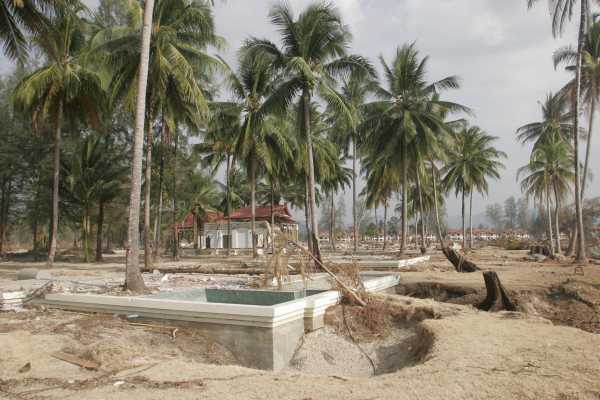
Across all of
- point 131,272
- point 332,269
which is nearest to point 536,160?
point 332,269

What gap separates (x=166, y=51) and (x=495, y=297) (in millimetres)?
13295

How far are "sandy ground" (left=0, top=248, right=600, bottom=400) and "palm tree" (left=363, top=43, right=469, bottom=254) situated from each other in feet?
50.0

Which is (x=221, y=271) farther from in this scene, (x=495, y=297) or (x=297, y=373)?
(x=297, y=373)

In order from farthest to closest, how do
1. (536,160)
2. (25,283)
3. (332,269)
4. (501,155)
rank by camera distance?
(501,155), (536,160), (25,283), (332,269)

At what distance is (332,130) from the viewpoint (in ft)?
111

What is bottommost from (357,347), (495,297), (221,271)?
(357,347)

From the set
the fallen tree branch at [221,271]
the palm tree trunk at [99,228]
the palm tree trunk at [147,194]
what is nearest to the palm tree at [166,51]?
the palm tree trunk at [147,194]

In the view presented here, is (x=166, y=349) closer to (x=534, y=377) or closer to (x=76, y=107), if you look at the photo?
(x=534, y=377)

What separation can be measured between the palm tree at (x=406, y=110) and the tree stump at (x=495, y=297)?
45.8 ft

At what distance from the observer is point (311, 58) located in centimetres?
1791

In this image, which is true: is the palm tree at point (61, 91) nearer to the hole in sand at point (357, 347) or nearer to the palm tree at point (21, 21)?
the palm tree at point (21, 21)

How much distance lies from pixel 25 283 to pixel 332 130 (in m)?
24.2

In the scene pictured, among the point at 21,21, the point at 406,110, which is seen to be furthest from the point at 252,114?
the point at 21,21

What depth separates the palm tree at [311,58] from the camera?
17172 millimetres
